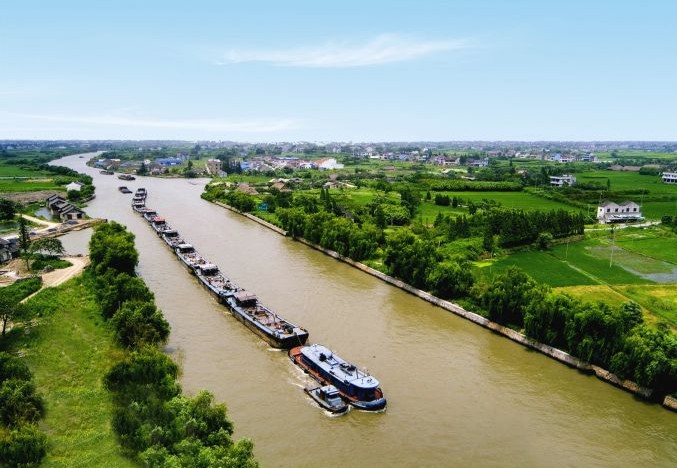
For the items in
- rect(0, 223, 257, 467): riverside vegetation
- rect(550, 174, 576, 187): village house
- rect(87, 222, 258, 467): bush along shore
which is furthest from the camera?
rect(550, 174, 576, 187): village house

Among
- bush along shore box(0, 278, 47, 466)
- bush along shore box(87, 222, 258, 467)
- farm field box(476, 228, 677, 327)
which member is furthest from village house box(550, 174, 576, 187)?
bush along shore box(0, 278, 47, 466)

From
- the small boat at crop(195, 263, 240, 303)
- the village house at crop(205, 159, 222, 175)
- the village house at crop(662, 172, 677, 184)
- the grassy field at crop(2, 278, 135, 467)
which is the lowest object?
the grassy field at crop(2, 278, 135, 467)

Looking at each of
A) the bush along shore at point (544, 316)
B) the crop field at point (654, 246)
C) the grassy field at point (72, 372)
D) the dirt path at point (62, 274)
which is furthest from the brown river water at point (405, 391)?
the crop field at point (654, 246)

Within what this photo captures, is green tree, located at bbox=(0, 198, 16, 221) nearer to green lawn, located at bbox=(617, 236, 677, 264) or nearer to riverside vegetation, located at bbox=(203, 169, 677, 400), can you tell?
riverside vegetation, located at bbox=(203, 169, 677, 400)

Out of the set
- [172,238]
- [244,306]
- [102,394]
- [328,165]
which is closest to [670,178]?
[328,165]

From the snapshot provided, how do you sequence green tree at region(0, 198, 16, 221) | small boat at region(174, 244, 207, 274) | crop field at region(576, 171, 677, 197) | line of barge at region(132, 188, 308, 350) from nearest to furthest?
line of barge at region(132, 188, 308, 350) < small boat at region(174, 244, 207, 274) < green tree at region(0, 198, 16, 221) < crop field at region(576, 171, 677, 197)

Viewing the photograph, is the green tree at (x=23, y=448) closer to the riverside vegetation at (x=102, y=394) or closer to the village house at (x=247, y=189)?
the riverside vegetation at (x=102, y=394)

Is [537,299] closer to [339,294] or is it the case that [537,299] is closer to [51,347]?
[339,294]
